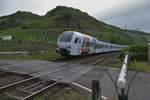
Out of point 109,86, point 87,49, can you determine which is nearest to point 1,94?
point 109,86

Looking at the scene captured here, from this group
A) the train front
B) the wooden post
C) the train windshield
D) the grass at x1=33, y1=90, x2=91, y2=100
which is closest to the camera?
the wooden post

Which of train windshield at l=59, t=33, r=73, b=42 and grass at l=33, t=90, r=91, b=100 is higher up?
train windshield at l=59, t=33, r=73, b=42

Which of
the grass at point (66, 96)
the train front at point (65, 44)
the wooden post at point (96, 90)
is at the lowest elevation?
the grass at point (66, 96)

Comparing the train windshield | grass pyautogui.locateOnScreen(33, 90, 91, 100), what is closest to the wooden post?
grass pyautogui.locateOnScreen(33, 90, 91, 100)

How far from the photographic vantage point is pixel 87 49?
114ft

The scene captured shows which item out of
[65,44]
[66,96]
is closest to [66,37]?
[65,44]

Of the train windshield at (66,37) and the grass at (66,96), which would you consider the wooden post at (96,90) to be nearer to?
the grass at (66,96)

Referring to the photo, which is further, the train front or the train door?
the train door

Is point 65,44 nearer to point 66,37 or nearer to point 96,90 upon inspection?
point 66,37

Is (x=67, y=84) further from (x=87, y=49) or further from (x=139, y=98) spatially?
(x=87, y=49)

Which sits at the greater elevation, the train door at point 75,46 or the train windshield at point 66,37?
the train windshield at point 66,37

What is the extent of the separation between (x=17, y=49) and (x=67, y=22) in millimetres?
149408

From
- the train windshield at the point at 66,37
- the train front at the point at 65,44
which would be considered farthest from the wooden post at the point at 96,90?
the train windshield at the point at 66,37

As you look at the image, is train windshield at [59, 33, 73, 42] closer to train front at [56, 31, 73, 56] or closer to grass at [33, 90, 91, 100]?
train front at [56, 31, 73, 56]
